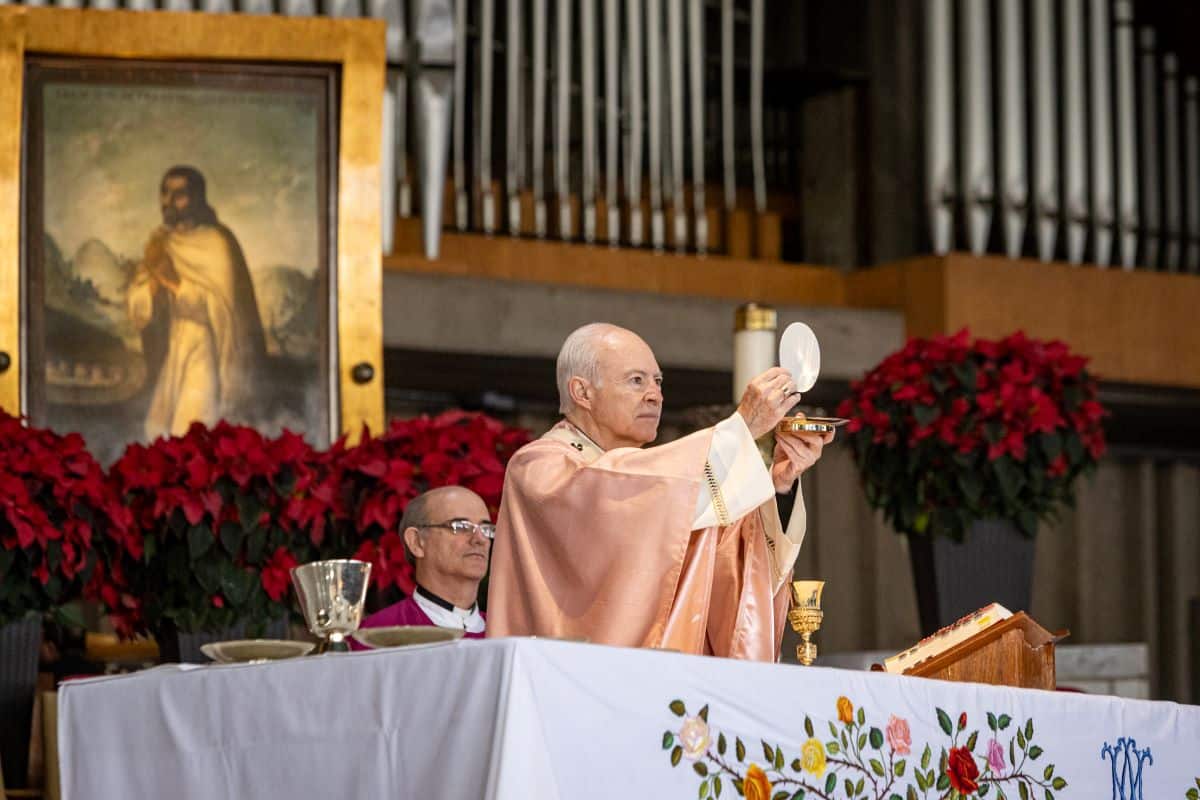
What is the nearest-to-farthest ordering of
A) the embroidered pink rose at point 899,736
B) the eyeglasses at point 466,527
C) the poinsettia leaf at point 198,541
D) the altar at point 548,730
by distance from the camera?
the altar at point 548,730 → the embroidered pink rose at point 899,736 → the eyeglasses at point 466,527 → the poinsettia leaf at point 198,541

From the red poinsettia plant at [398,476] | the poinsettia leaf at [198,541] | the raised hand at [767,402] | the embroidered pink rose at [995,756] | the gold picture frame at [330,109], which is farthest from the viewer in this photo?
the gold picture frame at [330,109]

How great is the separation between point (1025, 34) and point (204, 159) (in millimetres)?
3332

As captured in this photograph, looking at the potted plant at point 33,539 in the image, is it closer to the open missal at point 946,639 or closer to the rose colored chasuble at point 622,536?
the rose colored chasuble at point 622,536

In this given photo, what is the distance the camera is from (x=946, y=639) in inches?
141

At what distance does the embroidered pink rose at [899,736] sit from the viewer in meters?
3.10

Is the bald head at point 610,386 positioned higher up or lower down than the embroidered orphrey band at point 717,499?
higher up

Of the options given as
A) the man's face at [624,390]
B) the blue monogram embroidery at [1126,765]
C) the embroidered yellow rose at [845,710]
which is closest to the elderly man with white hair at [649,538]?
the man's face at [624,390]

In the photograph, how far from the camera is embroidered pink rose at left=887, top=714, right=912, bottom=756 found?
3.10 metres

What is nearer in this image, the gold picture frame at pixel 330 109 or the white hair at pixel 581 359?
the white hair at pixel 581 359

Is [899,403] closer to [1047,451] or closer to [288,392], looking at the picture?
[1047,451]

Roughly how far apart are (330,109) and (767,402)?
3.06 meters

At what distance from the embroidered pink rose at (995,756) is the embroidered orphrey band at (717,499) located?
533mm

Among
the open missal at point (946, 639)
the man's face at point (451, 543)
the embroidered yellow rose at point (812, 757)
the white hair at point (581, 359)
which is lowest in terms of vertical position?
the embroidered yellow rose at point (812, 757)

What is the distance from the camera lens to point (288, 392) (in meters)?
5.93
